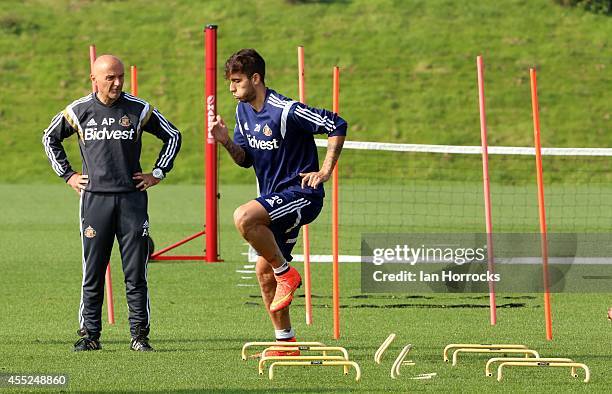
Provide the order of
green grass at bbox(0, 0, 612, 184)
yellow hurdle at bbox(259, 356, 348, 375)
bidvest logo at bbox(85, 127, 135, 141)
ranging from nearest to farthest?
yellow hurdle at bbox(259, 356, 348, 375), bidvest logo at bbox(85, 127, 135, 141), green grass at bbox(0, 0, 612, 184)

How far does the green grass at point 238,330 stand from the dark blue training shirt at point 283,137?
52.0 inches

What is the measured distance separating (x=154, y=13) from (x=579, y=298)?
41.1 metres

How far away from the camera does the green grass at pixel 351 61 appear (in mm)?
41438

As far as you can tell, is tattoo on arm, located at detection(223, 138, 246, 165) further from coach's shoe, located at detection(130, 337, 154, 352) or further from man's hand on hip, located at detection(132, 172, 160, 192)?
coach's shoe, located at detection(130, 337, 154, 352)

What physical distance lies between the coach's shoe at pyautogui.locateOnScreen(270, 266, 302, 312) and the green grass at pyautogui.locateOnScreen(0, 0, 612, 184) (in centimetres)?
3007

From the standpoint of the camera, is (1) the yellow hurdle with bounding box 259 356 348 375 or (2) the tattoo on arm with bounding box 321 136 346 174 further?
(2) the tattoo on arm with bounding box 321 136 346 174

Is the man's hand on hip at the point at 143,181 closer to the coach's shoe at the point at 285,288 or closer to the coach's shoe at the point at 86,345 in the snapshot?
the coach's shoe at the point at 86,345

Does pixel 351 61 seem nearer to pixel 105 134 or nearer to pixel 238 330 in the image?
pixel 238 330

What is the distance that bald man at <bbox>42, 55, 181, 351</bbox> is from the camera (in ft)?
32.7

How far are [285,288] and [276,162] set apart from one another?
901mm

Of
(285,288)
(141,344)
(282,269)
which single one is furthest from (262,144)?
(141,344)

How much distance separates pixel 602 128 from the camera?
1598 inches

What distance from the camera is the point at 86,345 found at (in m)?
10.1

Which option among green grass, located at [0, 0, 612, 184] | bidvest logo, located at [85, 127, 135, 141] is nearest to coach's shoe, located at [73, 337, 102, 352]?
bidvest logo, located at [85, 127, 135, 141]
